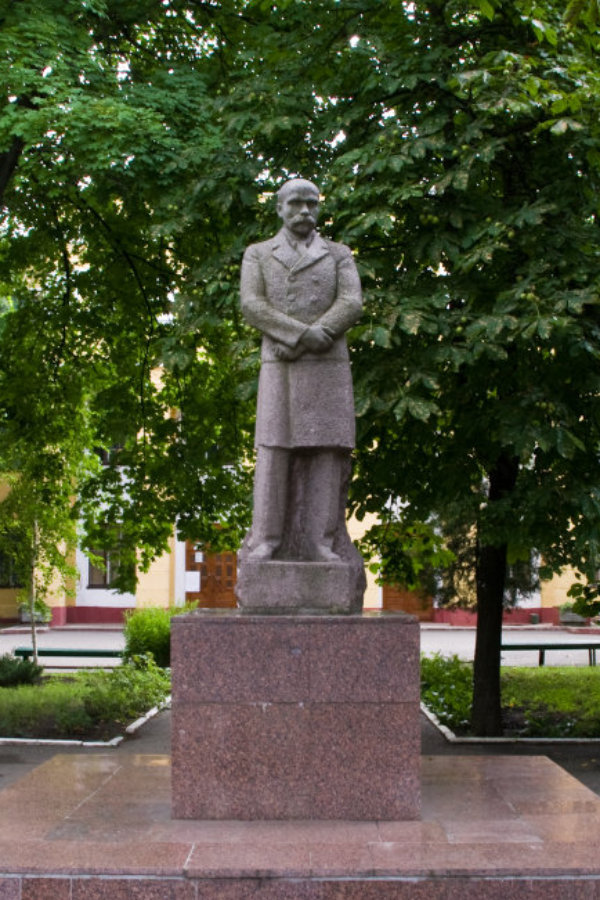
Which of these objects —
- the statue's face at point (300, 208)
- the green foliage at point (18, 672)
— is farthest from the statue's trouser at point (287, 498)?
the green foliage at point (18, 672)

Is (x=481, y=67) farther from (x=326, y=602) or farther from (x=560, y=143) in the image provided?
(x=326, y=602)

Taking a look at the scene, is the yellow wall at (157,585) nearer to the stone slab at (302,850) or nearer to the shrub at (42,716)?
the shrub at (42,716)

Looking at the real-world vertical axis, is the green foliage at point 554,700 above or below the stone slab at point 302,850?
below

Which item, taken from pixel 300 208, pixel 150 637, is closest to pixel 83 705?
pixel 150 637

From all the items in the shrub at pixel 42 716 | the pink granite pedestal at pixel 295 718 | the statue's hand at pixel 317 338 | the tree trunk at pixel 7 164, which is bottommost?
the shrub at pixel 42 716

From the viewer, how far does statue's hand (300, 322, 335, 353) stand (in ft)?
24.0

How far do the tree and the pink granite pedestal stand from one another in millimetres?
3021

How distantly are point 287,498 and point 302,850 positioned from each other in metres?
2.27

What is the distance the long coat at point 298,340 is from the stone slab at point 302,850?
2326mm

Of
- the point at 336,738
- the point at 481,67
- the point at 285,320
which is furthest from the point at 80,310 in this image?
the point at 336,738

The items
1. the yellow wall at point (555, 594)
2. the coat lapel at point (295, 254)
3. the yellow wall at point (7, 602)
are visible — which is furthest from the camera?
the yellow wall at point (7, 602)

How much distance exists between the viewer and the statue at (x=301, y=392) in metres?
7.39

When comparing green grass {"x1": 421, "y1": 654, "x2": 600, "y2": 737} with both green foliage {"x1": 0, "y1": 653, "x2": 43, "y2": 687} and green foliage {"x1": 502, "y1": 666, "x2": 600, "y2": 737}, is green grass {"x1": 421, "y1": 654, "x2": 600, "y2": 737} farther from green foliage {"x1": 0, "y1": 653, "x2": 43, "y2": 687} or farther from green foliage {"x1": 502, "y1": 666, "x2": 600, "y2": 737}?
green foliage {"x1": 0, "y1": 653, "x2": 43, "y2": 687}

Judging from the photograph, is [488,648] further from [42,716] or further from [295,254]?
[295,254]
